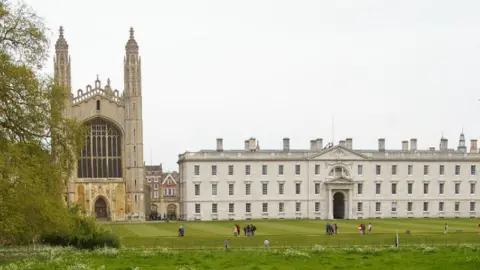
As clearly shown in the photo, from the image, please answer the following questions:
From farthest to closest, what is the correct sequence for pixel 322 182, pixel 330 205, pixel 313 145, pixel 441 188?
pixel 441 188
pixel 313 145
pixel 322 182
pixel 330 205

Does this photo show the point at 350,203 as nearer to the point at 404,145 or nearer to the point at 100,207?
the point at 404,145

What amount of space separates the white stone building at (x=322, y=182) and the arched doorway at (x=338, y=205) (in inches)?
4.6

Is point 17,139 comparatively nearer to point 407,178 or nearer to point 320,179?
point 320,179

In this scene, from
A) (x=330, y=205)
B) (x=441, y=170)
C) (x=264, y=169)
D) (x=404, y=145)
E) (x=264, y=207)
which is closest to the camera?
(x=330, y=205)

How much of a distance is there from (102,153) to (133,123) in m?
4.71

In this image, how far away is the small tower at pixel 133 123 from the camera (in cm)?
7438

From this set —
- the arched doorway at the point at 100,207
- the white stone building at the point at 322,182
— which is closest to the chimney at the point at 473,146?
the white stone building at the point at 322,182

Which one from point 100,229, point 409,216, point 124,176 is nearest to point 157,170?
point 124,176

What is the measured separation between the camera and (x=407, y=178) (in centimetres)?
8031

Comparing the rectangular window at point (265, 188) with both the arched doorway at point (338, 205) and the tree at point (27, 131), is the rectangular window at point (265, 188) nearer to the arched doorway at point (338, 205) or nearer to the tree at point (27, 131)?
the arched doorway at point (338, 205)

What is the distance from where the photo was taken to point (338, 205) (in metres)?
81.3

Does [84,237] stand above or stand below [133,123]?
below

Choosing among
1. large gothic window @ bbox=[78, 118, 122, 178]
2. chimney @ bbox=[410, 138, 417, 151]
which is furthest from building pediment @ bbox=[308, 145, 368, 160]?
large gothic window @ bbox=[78, 118, 122, 178]

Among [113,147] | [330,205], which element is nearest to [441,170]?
[330,205]
